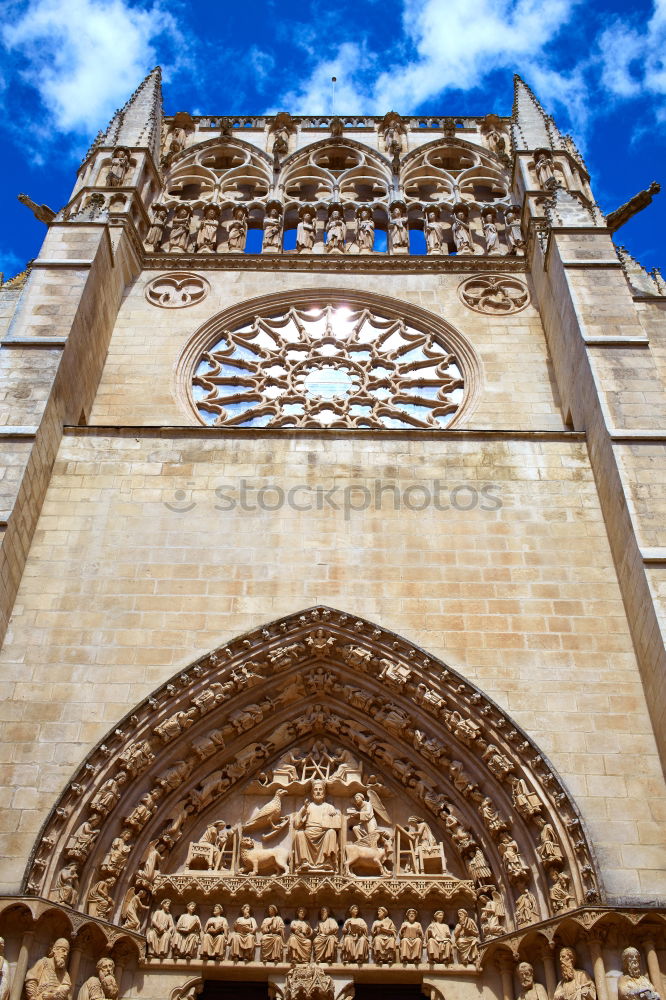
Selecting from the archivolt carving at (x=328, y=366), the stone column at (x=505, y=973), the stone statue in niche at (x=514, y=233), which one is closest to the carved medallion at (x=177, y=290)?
the archivolt carving at (x=328, y=366)

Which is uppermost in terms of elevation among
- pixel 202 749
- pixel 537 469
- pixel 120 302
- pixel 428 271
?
pixel 428 271

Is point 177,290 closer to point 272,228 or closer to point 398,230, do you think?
point 272,228

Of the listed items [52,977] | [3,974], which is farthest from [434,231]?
[3,974]

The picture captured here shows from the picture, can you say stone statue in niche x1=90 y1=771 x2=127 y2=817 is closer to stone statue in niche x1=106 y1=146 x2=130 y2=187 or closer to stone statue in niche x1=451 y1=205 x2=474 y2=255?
stone statue in niche x1=451 y1=205 x2=474 y2=255

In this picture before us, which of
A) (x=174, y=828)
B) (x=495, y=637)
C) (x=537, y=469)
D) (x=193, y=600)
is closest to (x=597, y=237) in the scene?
(x=537, y=469)

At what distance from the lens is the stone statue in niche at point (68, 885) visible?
258 inches

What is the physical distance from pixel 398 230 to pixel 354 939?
9171mm

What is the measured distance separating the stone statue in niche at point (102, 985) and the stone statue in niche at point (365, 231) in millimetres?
9119

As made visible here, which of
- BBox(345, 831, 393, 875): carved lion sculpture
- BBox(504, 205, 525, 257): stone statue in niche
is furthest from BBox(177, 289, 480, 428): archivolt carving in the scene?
BBox(345, 831, 393, 875): carved lion sculpture

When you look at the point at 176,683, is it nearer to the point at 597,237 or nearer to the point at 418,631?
the point at 418,631

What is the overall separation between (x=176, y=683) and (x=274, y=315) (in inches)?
235

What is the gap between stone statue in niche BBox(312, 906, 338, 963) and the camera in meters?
6.86

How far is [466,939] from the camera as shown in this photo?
6871mm

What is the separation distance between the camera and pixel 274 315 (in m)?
12.4
